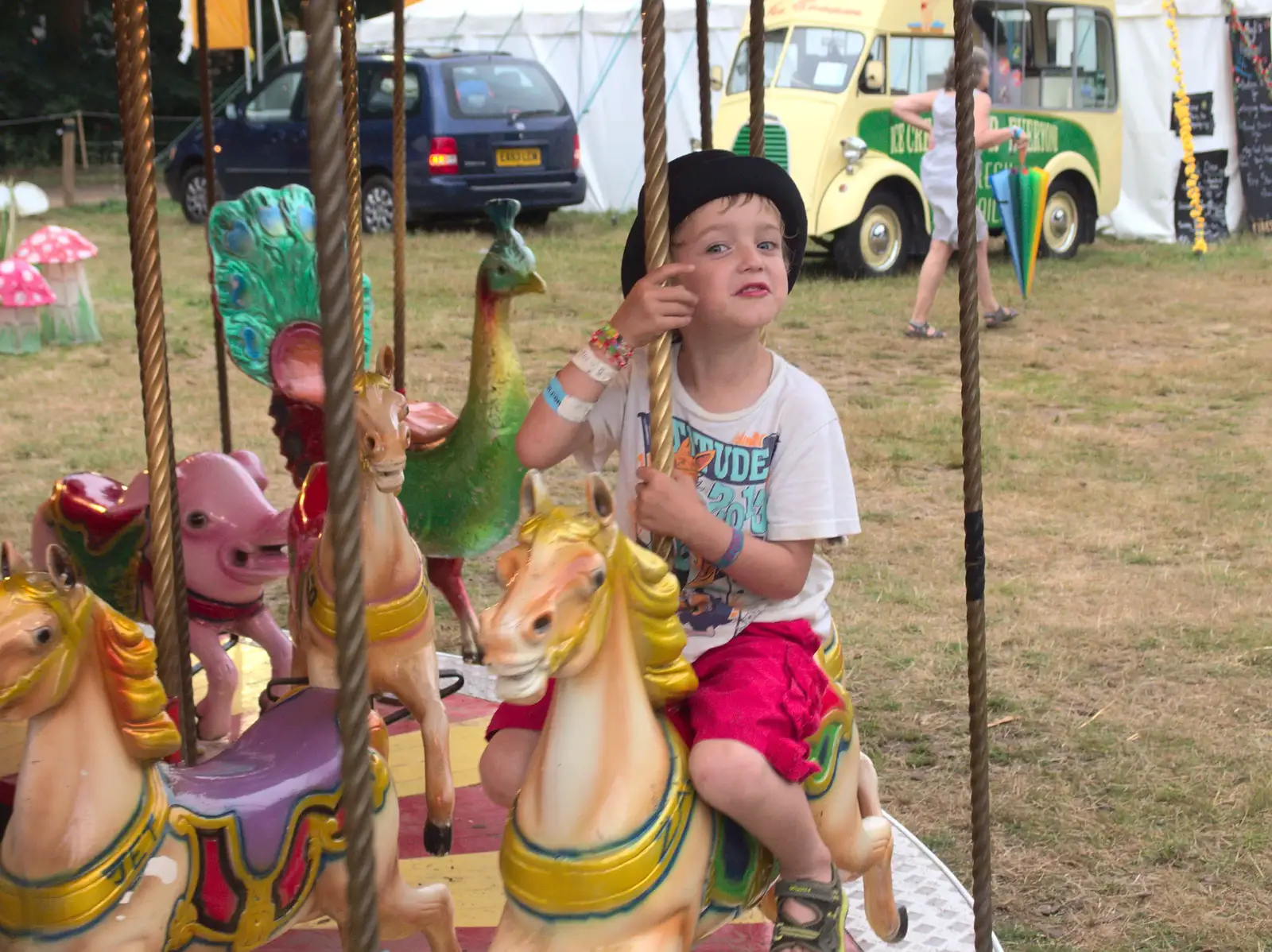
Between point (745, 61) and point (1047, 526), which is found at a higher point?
point (745, 61)

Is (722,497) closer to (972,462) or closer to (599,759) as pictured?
(972,462)

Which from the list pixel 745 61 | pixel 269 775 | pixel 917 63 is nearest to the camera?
pixel 269 775

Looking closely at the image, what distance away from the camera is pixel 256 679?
11.8ft

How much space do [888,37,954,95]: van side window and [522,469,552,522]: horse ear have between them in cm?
1003

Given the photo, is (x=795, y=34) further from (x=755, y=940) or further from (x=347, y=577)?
(x=347, y=577)

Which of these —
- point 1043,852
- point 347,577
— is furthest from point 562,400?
point 1043,852

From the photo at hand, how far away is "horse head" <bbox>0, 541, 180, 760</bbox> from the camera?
5.60ft

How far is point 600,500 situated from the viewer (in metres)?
1.63

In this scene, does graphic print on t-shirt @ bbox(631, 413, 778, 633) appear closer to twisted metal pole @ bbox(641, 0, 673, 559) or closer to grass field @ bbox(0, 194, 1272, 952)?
twisted metal pole @ bbox(641, 0, 673, 559)

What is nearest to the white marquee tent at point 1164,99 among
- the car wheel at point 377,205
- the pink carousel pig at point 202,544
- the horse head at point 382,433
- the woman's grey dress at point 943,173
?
the woman's grey dress at point 943,173

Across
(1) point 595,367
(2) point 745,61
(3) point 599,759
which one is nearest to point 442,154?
(2) point 745,61

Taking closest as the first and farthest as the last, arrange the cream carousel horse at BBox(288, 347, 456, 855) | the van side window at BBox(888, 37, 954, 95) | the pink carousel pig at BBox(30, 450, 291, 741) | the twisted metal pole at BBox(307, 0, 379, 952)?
the twisted metal pole at BBox(307, 0, 379, 952) < the cream carousel horse at BBox(288, 347, 456, 855) < the pink carousel pig at BBox(30, 450, 291, 741) < the van side window at BBox(888, 37, 954, 95)

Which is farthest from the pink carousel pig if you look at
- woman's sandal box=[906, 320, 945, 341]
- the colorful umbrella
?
the colorful umbrella

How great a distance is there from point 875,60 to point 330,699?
9832 millimetres
